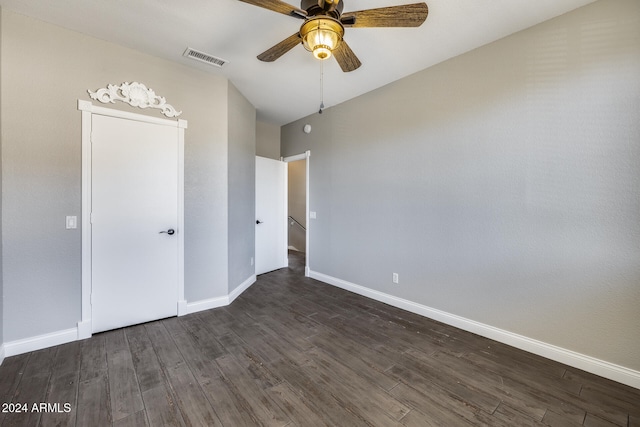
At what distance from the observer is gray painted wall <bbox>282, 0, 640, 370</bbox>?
6.51ft

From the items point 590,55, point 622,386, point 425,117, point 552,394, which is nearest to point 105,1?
point 425,117

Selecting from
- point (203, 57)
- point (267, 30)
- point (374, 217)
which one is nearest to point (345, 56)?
point (267, 30)

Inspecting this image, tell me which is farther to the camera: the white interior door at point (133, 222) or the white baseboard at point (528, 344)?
the white interior door at point (133, 222)

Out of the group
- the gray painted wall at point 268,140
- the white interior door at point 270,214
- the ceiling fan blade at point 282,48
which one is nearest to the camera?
the ceiling fan blade at point 282,48

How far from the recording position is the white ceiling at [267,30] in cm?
211

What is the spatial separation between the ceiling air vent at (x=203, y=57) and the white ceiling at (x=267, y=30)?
66 millimetres

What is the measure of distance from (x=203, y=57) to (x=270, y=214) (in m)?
2.72

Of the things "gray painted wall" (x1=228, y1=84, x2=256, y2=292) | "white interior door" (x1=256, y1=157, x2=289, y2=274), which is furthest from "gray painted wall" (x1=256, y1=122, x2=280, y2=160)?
"gray painted wall" (x1=228, y1=84, x2=256, y2=292)

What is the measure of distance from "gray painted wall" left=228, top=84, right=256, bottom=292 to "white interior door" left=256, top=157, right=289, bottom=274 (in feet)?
1.15

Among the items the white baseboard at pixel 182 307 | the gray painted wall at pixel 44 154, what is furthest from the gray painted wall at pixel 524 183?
the gray painted wall at pixel 44 154

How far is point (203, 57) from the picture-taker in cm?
283

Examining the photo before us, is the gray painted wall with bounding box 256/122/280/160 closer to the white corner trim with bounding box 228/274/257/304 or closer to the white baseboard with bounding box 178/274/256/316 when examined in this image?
the white corner trim with bounding box 228/274/257/304

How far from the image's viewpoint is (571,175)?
2156mm

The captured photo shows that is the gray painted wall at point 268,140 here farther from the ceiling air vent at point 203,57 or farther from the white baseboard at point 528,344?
the white baseboard at point 528,344
